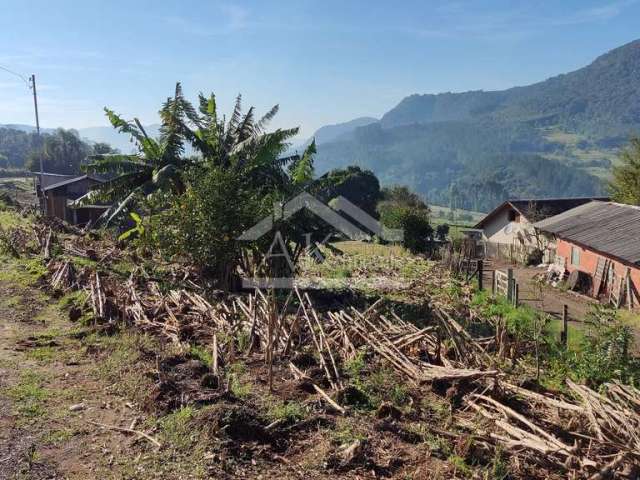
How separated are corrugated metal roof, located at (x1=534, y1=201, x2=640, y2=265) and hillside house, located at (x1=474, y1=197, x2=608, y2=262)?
3560mm

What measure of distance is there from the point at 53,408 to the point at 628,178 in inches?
1232

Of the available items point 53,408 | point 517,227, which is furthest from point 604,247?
point 53,408

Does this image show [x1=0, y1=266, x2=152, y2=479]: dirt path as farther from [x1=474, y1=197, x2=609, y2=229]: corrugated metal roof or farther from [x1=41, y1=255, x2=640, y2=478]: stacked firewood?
[x1=474, y1=197, x2=609, y2=229]: corrugated metal roof

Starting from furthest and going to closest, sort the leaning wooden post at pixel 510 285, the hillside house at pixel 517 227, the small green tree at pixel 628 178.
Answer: the small green tree at pixel 628 178, the hillside house at pixel 517 227, the leaning wooden post at pixel 510 285

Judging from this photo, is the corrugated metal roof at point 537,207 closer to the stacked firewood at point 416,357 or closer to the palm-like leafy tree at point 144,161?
the stacked firewood at point 416,357

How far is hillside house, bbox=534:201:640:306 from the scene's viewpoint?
16.2 m

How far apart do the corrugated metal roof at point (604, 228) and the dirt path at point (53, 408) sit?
15160 mm

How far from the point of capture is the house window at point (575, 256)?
65.1 feet

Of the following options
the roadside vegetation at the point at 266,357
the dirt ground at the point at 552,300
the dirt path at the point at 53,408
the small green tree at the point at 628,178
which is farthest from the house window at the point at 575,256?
the dirt path at the point at 53,408

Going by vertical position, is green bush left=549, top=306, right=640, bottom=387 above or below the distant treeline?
below

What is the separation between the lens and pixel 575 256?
20.1m

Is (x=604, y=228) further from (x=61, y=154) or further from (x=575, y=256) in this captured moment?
(x=61, y=154)

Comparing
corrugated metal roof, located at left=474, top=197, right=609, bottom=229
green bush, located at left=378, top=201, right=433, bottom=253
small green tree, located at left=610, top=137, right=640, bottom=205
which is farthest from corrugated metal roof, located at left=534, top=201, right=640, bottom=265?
small green tree, located at left=610, top=137, right=640, bottom=205

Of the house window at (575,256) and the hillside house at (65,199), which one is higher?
the hillside house at (65,199)
